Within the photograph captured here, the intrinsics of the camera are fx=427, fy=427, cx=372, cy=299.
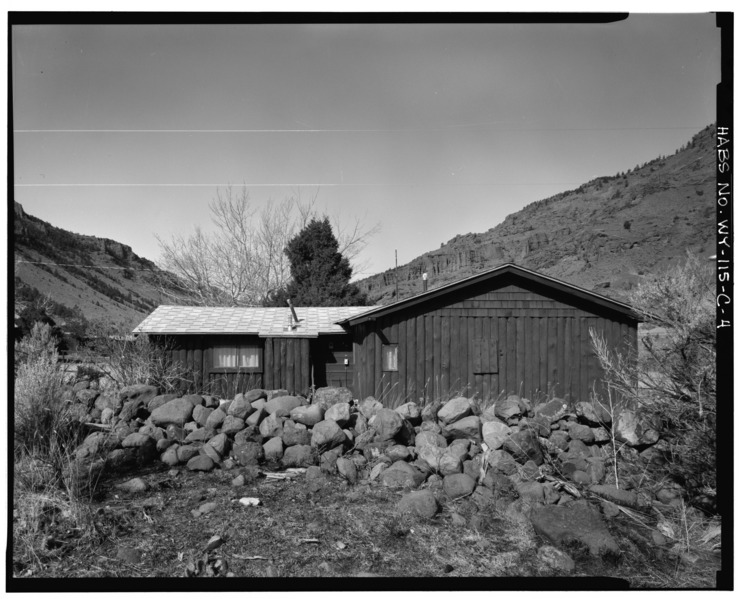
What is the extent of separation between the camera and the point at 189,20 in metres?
3.71

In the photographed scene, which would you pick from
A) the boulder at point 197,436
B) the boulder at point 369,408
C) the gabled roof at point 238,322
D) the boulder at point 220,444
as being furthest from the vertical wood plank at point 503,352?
the boulder at point 197,436

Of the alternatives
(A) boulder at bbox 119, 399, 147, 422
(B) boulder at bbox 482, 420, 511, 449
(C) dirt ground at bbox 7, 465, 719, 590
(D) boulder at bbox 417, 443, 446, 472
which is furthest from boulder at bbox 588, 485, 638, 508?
(A) boulder at bbox 119, 399, 147, 422

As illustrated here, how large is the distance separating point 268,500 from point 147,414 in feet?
13.9

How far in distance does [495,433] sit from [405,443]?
1458 mm

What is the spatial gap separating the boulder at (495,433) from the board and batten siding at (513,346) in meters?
3.92

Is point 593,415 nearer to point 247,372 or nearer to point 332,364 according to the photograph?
point 332,364

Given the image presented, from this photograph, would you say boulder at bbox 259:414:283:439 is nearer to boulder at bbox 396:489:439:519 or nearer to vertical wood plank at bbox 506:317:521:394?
boulder at bbox 396:489:439:519

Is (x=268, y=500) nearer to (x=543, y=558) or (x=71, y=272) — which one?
(x=543, y=558)

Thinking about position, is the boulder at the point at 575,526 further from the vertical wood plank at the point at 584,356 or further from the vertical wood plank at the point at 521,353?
the vertical wood plank at the point at 584,356

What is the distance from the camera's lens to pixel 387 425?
6926 mm

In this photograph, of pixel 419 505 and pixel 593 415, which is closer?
pixel 419 505

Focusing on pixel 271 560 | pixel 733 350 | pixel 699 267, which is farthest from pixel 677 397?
pixel 271 560

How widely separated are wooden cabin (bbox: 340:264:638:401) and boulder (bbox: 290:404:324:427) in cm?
385

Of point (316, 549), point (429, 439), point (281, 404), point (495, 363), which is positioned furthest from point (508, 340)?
point (316, 549)
